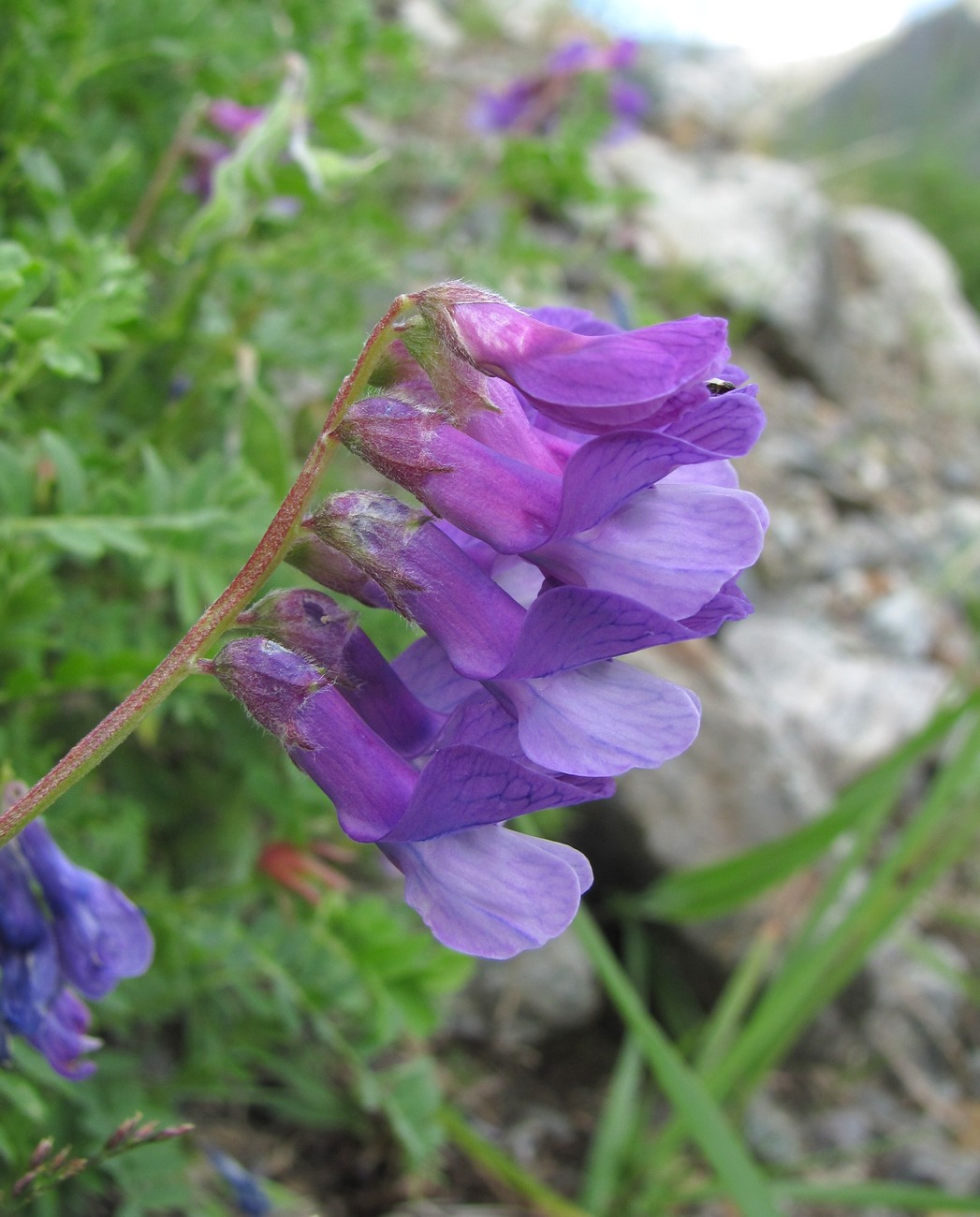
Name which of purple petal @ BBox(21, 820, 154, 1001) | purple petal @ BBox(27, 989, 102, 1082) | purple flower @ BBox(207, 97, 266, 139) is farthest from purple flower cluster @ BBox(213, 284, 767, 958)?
purple flower @ BBox(207, 97, 266, 139)

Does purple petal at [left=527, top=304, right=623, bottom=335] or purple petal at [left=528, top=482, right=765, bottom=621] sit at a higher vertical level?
purple petal at [left=527, top=304, right=623, bottom=335]

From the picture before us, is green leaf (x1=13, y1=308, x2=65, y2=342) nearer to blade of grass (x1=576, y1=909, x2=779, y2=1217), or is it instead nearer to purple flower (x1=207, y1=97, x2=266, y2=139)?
purple flower (x1=207, y1=97, x2=266, y2=139)

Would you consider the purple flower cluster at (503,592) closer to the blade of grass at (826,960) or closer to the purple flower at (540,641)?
the purple flower at (540,641)

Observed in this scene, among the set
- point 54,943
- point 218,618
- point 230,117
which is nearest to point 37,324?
point 218,618

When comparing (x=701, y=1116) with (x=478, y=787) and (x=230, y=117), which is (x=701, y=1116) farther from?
(x=230, y=117)

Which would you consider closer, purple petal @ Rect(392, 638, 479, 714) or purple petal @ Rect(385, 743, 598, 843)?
purple petal @ Rect(385, 743, 598, 843)

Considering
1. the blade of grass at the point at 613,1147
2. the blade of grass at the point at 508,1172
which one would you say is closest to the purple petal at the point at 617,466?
the blade of grass at the point at 508,1172
